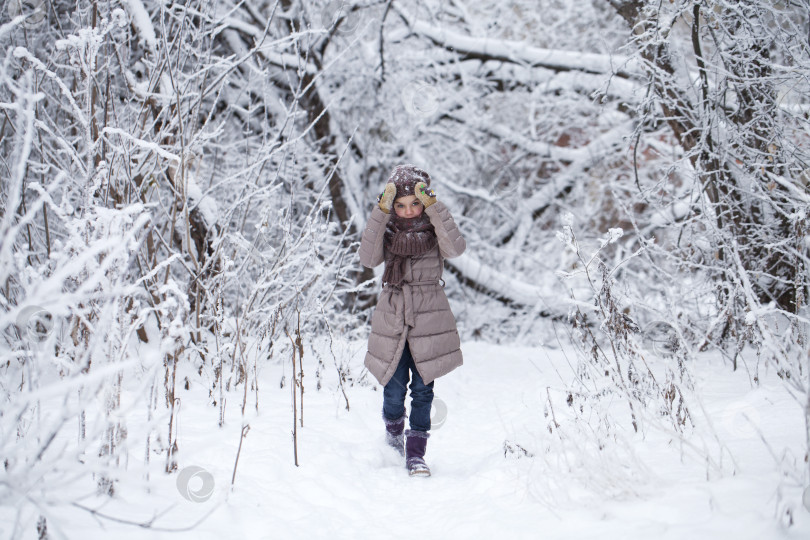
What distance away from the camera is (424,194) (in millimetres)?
2389

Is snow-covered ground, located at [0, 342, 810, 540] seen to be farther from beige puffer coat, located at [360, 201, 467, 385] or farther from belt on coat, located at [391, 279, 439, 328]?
belt on coat, located at [391, 279, 439, 328]

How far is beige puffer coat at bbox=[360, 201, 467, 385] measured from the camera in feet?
7.94

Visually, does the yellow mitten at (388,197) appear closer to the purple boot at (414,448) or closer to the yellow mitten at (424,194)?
the yellow mitten at (424,194)

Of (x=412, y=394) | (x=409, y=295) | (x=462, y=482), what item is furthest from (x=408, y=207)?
(x=462, y=482)

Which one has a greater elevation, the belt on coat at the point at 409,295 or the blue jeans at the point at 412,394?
the belt on coat at the point at 409,295

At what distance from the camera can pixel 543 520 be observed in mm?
1646

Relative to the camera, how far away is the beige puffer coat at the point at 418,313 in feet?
7.94

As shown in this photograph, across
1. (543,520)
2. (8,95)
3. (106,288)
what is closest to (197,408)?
(106,288)

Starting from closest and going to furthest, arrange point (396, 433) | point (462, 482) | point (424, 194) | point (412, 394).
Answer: point (462, 482) < point (424, 194) < point (412, 394) < point (396, 433)

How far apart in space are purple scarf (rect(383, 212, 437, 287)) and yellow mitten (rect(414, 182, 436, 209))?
12 cm

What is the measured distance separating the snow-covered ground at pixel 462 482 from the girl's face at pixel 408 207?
0.94 meters

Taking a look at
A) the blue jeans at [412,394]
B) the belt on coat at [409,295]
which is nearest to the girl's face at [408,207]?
the belt on coat at [409,295]

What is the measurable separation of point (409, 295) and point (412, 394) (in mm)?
459

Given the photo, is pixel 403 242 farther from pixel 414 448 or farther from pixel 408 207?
pixel 414 448
